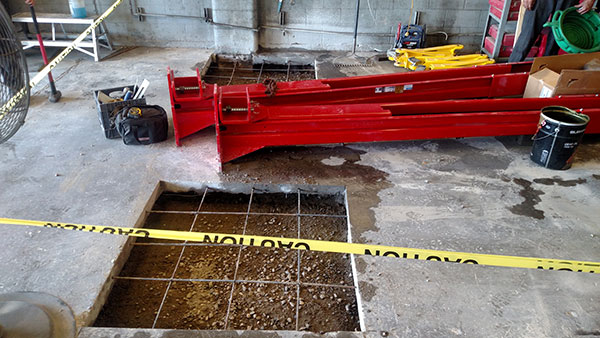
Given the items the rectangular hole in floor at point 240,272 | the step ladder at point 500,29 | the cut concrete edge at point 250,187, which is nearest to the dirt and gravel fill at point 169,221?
the rectangular hole in floor at point 240,272

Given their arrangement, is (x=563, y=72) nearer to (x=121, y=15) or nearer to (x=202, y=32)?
(x=202, y=32)

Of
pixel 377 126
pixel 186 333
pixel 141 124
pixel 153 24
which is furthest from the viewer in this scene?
pixel 153 24

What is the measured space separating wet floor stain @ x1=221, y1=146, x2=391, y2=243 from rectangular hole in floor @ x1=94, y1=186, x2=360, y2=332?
0.12 m

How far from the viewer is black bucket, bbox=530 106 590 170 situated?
365cm

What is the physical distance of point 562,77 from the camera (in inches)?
164

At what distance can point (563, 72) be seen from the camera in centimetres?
414

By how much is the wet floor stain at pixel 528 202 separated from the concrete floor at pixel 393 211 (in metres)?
0.01

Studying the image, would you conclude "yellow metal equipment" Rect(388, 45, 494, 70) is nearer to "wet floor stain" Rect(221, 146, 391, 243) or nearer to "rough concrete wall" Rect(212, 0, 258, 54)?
"rough concrete wall" Rect(212, 0, 258, 54)

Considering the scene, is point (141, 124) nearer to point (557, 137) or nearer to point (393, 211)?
point (393, 211)

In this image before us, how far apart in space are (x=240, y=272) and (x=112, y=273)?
2.82 ft

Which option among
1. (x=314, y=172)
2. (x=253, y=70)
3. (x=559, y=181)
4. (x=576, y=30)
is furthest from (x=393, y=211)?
(x=253, y=70)

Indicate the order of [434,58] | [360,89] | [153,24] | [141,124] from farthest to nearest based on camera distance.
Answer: [153,24], [434,58], [360,89], [141,124]

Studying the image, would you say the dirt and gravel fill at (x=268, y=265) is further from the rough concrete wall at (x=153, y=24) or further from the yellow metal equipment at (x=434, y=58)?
the rough concrete wall at (x=153, y=24)

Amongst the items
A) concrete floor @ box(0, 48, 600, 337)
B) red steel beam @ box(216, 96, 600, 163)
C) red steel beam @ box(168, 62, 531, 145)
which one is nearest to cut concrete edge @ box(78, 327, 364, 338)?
concrete floor @ box(0, 48, 600, 337)
